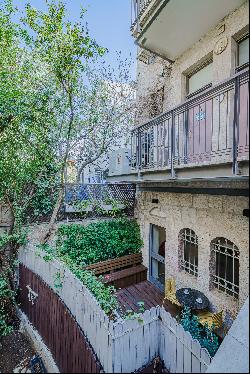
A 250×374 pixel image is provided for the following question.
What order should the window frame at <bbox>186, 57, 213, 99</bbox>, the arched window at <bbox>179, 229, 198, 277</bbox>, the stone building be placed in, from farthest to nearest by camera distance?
the arched window at <bbox>179, 229, 198, 277</bbox>
the window frame at <bbox>186, 57, 213, 99</bbox>
the stone building

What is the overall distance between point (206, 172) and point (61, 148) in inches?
255

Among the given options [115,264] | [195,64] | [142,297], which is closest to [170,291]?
[142,297]

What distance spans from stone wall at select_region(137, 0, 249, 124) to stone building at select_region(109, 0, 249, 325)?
0.02m

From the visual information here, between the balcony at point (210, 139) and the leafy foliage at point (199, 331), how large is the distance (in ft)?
10.9

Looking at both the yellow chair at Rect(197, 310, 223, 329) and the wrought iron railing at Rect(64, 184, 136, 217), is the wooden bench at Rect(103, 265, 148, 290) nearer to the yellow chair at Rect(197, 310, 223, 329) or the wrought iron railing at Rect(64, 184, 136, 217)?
the wrought iron railing at Rect(64, 184, 136, 217)

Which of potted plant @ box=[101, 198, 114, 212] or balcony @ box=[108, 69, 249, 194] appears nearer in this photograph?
balcony @ box=[108, 69, 249, 194]

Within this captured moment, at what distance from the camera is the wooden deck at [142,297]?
7.16m

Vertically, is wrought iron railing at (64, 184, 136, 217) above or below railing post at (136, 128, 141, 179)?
below

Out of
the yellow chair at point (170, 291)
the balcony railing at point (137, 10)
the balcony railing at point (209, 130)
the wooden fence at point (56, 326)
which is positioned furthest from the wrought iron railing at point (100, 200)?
the balcony railing at point (137, 10)

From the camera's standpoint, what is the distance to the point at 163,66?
28.8ft

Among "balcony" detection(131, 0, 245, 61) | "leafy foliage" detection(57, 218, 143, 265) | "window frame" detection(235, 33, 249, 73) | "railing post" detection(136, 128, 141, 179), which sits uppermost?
"balcony" detection(131, 0, 245, 61)

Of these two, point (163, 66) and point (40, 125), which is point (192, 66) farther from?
point (40, 125)

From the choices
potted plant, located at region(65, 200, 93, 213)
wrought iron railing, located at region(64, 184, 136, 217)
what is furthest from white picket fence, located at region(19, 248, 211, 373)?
wrought iron railing, located at region(64, 184, 136, 217)

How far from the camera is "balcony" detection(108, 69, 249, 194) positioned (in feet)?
12.7
